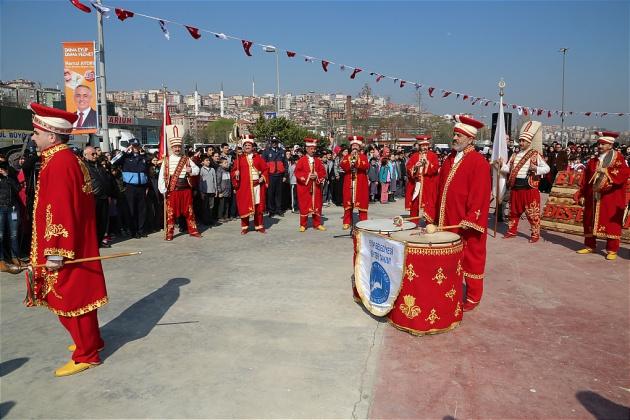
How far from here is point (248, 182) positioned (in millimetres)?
9492

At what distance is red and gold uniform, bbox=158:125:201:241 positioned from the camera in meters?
8.74

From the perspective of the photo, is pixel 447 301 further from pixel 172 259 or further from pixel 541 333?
Answer: pixel 172 259

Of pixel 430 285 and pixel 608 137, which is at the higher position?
pixel 608 137

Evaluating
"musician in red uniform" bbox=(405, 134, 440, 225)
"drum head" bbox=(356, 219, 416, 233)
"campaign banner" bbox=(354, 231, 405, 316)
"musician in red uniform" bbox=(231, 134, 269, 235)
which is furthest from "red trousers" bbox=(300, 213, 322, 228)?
"campaign banner" bbox=(354, 231, 405, 316)

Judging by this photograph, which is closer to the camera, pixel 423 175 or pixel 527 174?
pixel 527 174

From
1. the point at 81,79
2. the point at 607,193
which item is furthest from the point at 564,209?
the point at 81,79

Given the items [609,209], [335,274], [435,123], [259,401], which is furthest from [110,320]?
[435,123]

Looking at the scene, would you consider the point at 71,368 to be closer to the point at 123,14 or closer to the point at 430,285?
the point at 430,285

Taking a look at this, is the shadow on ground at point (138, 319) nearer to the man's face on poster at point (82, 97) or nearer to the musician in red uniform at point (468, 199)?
the musician in red uniform at point (468, 199)

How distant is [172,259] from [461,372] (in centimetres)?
519

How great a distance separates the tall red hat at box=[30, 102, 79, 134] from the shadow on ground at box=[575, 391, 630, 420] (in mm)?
4565

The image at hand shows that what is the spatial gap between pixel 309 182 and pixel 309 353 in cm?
602

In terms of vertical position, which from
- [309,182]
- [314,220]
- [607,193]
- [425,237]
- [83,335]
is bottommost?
[83,335]

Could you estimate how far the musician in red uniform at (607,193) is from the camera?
7.52 meters
